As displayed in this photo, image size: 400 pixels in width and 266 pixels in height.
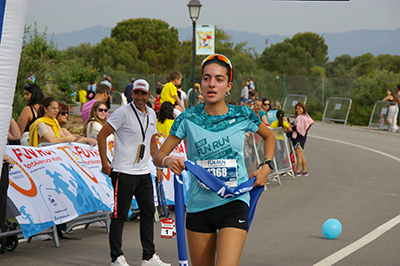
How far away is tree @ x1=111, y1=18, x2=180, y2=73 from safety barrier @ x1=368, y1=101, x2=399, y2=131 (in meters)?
65.2

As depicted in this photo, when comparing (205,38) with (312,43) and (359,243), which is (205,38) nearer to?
(359,243)

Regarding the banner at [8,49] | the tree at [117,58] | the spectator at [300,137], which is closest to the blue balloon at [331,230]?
the banner at [8,49]

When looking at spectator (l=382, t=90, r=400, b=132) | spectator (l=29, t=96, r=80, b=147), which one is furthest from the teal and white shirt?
spectator (l=382, t=90, r=400, b=132)

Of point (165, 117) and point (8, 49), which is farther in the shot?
point (165, 117)

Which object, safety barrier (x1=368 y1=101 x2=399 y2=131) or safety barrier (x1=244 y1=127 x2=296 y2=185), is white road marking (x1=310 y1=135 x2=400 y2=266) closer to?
safety barrier (x1=244 y1=127 x2=296 y2=185)

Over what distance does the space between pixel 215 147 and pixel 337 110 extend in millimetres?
26011

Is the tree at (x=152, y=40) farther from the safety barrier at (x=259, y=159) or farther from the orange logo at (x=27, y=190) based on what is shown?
the orange logo at (x=27, y=190)

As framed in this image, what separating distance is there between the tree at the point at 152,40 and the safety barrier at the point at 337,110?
60.9 m

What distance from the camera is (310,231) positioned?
315 inches

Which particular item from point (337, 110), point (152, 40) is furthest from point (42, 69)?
point (152, 40)

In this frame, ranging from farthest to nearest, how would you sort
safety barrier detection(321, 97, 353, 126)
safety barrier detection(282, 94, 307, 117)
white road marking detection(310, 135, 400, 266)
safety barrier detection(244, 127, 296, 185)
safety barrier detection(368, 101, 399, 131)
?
safety barrier detection(282, 94, 307, 117) < safety barrier detection(321, 97, 353, 126) < safety barrier detection(368, 101, 399, 131) < safety barrier detection(244, 127, 296, 185) < white road marking detection(310, 135, 400, 266)

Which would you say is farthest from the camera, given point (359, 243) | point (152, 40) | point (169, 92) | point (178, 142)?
point (152, 40)

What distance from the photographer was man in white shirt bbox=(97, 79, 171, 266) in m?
6.15

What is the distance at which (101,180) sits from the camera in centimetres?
787
